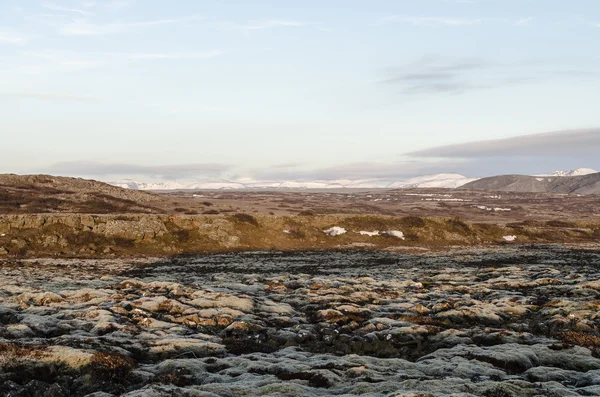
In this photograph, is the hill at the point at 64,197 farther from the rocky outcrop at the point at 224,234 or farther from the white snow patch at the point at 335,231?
the white snow patch at the point at 335,231

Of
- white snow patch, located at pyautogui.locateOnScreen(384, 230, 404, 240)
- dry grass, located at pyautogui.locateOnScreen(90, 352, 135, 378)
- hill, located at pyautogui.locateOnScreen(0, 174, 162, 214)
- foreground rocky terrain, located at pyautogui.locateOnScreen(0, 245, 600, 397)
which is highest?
hill, located at pyautogui.locateOnScreen(0, 174, 162, 214)

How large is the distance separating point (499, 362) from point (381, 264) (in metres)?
41.9

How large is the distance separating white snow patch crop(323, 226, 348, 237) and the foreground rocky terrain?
46.5 meters

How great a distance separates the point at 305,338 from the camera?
21344 mm

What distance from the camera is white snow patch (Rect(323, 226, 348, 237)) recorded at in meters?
87.3

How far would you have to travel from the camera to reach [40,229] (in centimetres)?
7131

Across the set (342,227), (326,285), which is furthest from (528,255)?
(326,285)

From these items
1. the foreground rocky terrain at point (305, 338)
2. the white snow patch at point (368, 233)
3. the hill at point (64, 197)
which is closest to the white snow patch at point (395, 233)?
the white snow patch at point (368, 233)

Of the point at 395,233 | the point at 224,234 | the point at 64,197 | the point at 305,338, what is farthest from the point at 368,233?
the point at 64,197

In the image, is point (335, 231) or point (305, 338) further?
point (335, 231)

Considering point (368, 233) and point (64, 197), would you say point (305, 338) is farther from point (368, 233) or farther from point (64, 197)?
point (64, 197)

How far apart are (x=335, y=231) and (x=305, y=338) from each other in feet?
220

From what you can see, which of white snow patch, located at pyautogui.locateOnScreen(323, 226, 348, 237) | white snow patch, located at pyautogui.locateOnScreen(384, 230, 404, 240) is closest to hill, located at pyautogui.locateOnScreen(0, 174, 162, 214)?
white snow patch, located at pyautogui.locateOnScreen(323, 226, 348, 237)

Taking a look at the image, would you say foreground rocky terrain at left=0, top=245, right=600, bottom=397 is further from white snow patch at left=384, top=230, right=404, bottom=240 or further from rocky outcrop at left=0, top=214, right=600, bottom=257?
white snow patch at left=384, top=230, right=404, bottom=240
